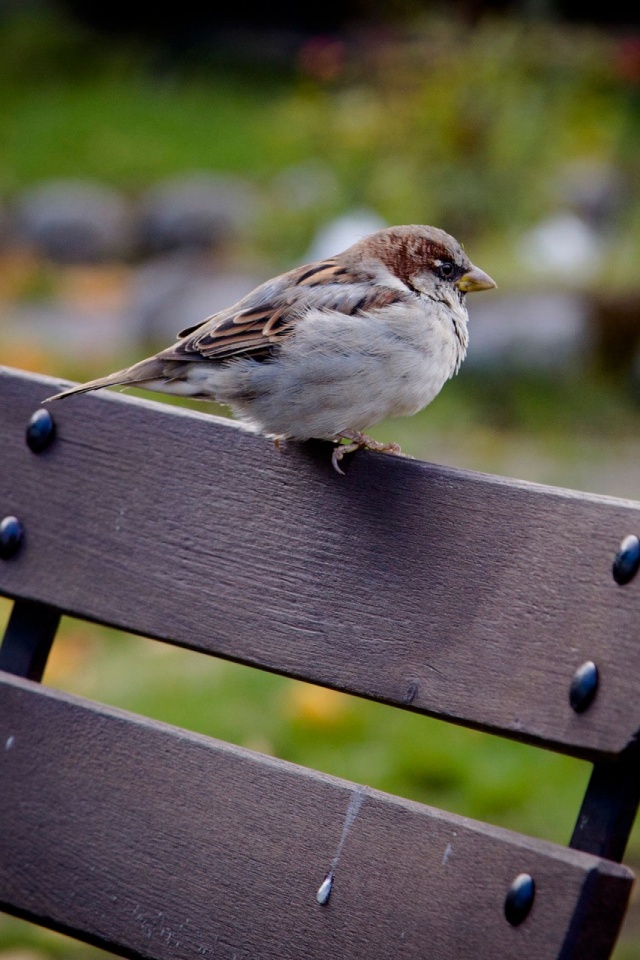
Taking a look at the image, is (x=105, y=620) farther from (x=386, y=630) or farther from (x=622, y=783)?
(x=622, y=783)

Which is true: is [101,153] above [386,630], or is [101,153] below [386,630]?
above

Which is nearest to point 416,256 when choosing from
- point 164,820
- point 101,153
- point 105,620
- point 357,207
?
point 105,620

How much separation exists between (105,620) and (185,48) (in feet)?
47.4

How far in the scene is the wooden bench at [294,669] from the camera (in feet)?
4.52

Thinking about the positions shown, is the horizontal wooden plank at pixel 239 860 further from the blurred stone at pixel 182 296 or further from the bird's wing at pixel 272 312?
the blurred stone at pixel 182 296

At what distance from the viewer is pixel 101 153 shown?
464 inches

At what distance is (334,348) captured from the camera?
7.22ft

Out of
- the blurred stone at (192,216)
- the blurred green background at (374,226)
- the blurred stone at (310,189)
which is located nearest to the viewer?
the blurred green background at (374,226)

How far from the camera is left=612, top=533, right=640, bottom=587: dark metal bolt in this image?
1.40 meters

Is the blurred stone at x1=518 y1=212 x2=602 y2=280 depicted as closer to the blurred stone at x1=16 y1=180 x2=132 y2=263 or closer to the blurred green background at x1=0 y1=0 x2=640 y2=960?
the blurred green background at x1=0 y1=0 x2=640 y2=960

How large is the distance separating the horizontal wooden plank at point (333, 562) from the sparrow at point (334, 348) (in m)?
0.28

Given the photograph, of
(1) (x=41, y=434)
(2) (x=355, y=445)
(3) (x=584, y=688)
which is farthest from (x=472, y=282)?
(3) (x=584, y=688)

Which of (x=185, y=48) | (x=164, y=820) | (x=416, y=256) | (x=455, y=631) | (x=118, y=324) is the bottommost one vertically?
(x=164, y=820)

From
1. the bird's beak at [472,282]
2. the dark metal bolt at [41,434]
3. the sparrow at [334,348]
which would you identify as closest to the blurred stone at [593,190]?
the bird's beak at [472,282]
